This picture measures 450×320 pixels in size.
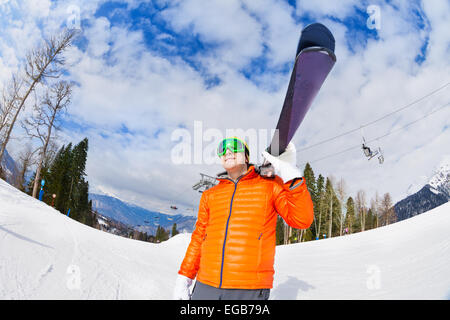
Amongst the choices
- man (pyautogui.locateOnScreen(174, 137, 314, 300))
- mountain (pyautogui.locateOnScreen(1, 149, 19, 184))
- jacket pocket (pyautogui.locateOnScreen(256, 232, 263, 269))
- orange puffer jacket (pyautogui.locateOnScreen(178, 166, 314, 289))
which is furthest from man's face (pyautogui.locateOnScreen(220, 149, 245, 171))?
mountain (pyautogui.locateOnScreen(1, 149, 19, 184))

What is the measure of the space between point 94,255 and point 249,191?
571 centimetres

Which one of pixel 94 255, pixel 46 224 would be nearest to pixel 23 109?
pixel 46 224

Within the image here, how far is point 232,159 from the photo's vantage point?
86.4 inches

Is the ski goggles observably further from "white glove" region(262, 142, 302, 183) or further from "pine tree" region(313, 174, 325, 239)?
"pine tree" region(313, 174, 325, 239)

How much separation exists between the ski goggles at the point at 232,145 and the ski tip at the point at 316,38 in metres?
1.03

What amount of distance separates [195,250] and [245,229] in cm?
63

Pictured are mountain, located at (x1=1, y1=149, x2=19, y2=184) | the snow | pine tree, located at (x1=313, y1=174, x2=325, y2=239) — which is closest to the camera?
the snow

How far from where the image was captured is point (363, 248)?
31.5ft

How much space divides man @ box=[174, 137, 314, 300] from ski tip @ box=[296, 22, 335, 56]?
0.82m

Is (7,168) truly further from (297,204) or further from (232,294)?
(297,204)

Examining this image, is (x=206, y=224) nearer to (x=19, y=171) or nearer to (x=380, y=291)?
(x=380, y=291)

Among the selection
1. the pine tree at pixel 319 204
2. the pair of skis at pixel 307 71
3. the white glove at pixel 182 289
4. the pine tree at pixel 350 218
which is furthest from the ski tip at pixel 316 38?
the pine tree at pixel 350 218

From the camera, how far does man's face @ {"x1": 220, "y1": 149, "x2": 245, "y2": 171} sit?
2182 mm

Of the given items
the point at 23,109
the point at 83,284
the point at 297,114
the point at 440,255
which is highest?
the point at 23,109
